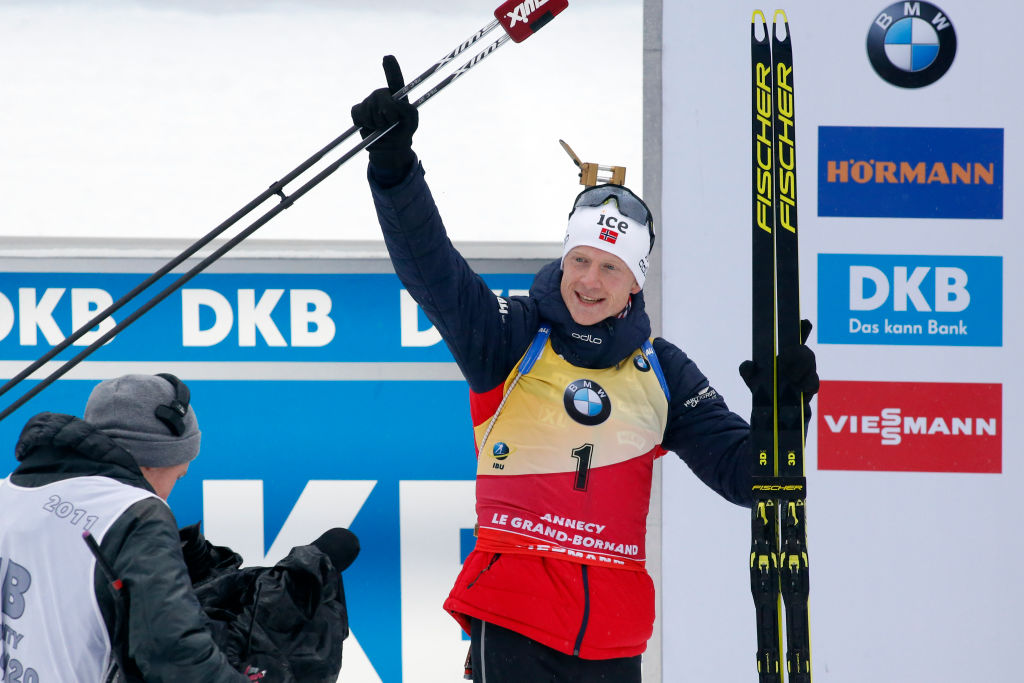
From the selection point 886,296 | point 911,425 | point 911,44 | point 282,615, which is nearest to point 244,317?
point 282,615

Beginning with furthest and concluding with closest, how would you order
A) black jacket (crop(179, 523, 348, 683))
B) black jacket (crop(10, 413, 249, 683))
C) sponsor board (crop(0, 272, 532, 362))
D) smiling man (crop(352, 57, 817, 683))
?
1. sponsor board (crop(0, 272, 532, 362))
2. smiling man (crop(352, 57, 817, 683))
3. black jacket (crop(179, 523, 348, 683))
4. black jacket (crop(10, 413, 249, 683))

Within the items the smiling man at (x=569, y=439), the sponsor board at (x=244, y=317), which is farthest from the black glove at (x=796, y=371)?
the sponsor board at (x=244, y=317)

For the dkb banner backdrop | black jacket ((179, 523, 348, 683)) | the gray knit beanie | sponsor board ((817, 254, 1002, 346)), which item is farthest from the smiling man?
sponsor board ((817, 254, 1002, 346))

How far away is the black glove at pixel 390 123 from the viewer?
70.8 inches

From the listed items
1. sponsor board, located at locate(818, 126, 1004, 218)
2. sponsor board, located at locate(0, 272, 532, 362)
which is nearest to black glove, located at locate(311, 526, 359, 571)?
sponsor board, located at locate(0, 272, 532, 362)

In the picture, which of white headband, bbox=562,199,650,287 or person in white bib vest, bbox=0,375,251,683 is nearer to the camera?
person in white bib vest, bbox=0,375,251,683

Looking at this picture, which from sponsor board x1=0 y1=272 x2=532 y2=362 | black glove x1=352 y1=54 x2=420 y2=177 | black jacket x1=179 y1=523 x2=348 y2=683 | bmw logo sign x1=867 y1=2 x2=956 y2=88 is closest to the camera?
black glove x1=352 y1=54 x2=420 y2=177

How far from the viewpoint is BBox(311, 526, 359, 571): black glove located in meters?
2.06

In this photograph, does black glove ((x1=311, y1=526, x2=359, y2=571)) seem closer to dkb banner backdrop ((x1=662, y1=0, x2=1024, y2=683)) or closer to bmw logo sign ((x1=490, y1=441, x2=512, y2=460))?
bmw logo sign ((x1=490, y1=441, x2=512, y2=460))

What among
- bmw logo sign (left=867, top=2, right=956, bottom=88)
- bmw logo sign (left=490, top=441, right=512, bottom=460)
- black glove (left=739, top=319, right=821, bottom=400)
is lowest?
bmw logo sign (left=490, top=441, right=512, bottom=460)

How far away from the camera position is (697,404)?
2.19 metres

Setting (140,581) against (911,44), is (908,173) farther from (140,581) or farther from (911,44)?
(140,581)

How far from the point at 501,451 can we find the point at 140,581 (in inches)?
30.3

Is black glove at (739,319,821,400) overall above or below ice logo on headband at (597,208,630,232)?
below
